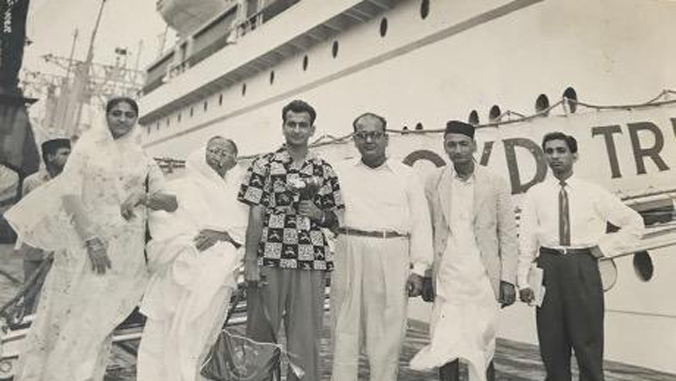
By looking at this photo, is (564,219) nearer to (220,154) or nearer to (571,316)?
(571,316)

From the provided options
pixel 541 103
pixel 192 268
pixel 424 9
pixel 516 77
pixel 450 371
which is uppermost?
pixel 424 9

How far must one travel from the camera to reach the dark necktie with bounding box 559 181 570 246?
10.4 feet

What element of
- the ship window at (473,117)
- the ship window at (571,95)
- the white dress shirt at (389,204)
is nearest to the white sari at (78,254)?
the white dress shirt at (389,204)

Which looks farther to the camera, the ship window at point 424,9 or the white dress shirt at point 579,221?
the ship window at point 424,9

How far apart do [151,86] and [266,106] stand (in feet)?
46.5

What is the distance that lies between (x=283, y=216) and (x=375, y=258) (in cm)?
56

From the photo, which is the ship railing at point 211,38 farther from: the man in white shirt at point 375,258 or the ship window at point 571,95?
the man in white shirt at point 375,258

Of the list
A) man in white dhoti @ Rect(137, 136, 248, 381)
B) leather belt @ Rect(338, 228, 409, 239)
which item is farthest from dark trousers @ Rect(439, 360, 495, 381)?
man in white dhoti @ Rect(137, 136, 248, 381)

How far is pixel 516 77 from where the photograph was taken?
6.18 metres

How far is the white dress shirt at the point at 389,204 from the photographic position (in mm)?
3086

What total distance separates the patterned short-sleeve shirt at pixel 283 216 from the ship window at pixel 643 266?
3456 mm

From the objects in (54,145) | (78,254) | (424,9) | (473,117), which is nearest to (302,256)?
(78,254)

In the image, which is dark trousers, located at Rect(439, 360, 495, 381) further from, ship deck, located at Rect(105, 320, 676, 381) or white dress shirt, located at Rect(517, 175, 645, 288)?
ship deck, located at Rect(105, 320, 676, 381)

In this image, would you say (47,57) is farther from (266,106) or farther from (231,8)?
(231,8)
